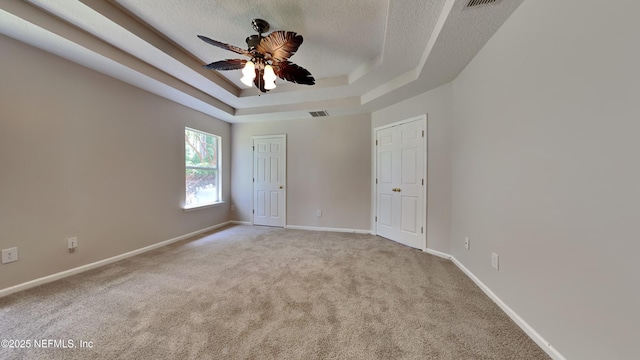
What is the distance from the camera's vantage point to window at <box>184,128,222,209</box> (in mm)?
3869

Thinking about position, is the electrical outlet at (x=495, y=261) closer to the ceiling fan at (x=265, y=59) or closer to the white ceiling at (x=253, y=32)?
the white ceiling at (x=253, y=32)

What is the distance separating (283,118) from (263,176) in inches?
53.0

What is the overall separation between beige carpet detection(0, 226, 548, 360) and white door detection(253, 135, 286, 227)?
6.27ft

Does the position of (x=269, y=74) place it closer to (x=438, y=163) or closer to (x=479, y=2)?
(x=479, y=2)

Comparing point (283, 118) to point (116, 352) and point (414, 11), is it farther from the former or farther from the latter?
point (116, 352)

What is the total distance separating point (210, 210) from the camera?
4.32 m

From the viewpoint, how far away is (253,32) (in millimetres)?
2213

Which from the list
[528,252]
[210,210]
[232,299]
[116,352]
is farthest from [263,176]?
[528,252]

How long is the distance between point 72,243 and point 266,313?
8.01ft

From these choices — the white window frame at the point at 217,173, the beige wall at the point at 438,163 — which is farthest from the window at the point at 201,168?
the beige wall at the point at 438,163

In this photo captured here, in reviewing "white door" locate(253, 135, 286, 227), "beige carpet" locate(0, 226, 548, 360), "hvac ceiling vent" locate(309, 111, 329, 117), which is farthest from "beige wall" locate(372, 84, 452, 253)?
"white door" locate(253, 135, 286, 227)

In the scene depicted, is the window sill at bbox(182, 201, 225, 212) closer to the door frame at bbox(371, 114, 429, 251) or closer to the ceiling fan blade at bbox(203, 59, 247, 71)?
the ceiling fan blade at bbox(203, 59, 247, 71)

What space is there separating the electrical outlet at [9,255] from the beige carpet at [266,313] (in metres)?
0.32

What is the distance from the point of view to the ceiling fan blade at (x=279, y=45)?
1.77 m
